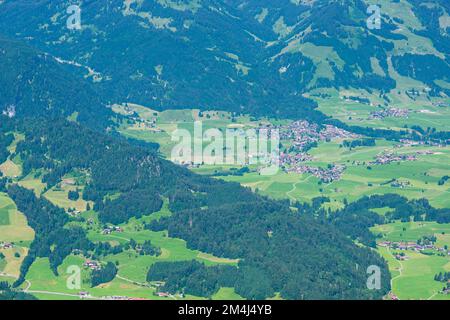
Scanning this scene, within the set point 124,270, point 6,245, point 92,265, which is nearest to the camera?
point 124,270

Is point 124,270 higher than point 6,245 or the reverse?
the reverse

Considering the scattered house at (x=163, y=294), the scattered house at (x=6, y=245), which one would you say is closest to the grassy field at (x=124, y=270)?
the scattered house at (x=163, y=294)

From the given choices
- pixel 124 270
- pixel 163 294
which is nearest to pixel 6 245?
pixel 124 270

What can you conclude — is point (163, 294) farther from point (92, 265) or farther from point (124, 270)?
point (92, 265)

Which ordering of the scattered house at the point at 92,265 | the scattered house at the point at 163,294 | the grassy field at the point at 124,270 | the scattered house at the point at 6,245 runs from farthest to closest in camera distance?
the scattered house at the point at 6,245, the scattered house at the point at 92,265, the grassy field at the point at 124,270, the scattered house at the point at 163,294

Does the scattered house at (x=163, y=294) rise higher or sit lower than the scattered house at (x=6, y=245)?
lower

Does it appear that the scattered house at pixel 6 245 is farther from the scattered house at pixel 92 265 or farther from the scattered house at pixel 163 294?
the scattered house at pixel 163 294

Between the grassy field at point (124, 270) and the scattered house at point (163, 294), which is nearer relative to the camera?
the scattered house at point (163, 294)

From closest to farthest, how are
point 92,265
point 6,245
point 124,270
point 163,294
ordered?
1. point 163,294
2. point 124,270
3. point 92,265
4. point 6,245

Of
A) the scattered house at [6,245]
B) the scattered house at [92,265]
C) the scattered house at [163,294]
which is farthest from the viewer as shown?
the scattered house at [6,245]

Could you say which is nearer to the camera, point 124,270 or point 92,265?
point 124,270
